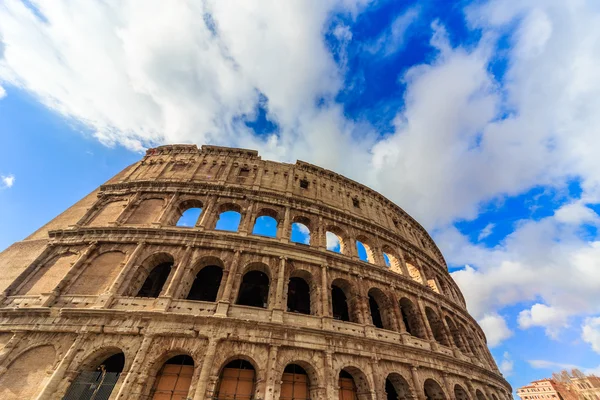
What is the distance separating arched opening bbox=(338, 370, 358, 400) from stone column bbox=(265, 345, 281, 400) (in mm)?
3623

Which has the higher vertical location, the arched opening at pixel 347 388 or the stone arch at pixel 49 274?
the stone arch at pixel 49 274

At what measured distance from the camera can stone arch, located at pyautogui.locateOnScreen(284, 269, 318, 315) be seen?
46.0ft

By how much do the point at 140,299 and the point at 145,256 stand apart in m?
2.63

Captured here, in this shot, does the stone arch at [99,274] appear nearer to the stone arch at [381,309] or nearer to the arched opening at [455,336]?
the stone arch at [381,309]

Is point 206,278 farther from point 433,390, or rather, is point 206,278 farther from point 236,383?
point 433,390

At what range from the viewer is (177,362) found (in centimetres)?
1110

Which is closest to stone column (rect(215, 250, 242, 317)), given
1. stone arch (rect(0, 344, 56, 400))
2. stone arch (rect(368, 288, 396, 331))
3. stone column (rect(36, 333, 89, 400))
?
stone column (rect(36, 333, 89, 400))

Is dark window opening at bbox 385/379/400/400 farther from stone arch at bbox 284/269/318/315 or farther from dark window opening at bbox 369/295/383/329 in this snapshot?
stone arch at bbox 284/269/318/315

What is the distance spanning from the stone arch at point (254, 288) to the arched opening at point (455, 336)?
14.0 meters

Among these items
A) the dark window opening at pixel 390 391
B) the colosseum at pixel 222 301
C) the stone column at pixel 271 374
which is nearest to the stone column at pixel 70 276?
the colosseum at pixel 222 301

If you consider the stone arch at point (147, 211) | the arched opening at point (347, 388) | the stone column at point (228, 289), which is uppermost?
the stone arch at point (147, 211)

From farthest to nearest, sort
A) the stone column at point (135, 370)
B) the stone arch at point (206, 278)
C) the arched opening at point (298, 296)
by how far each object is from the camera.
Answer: the arched opening at point (298, 296) → the stone arch at point (206, 278) → the stone column at point (135, 370)

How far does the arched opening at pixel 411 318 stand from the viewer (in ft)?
50.7

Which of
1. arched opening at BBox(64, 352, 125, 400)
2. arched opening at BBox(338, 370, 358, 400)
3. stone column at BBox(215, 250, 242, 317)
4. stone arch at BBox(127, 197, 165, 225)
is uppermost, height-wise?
stone arch at BBox(127, 197, 165, 225)
